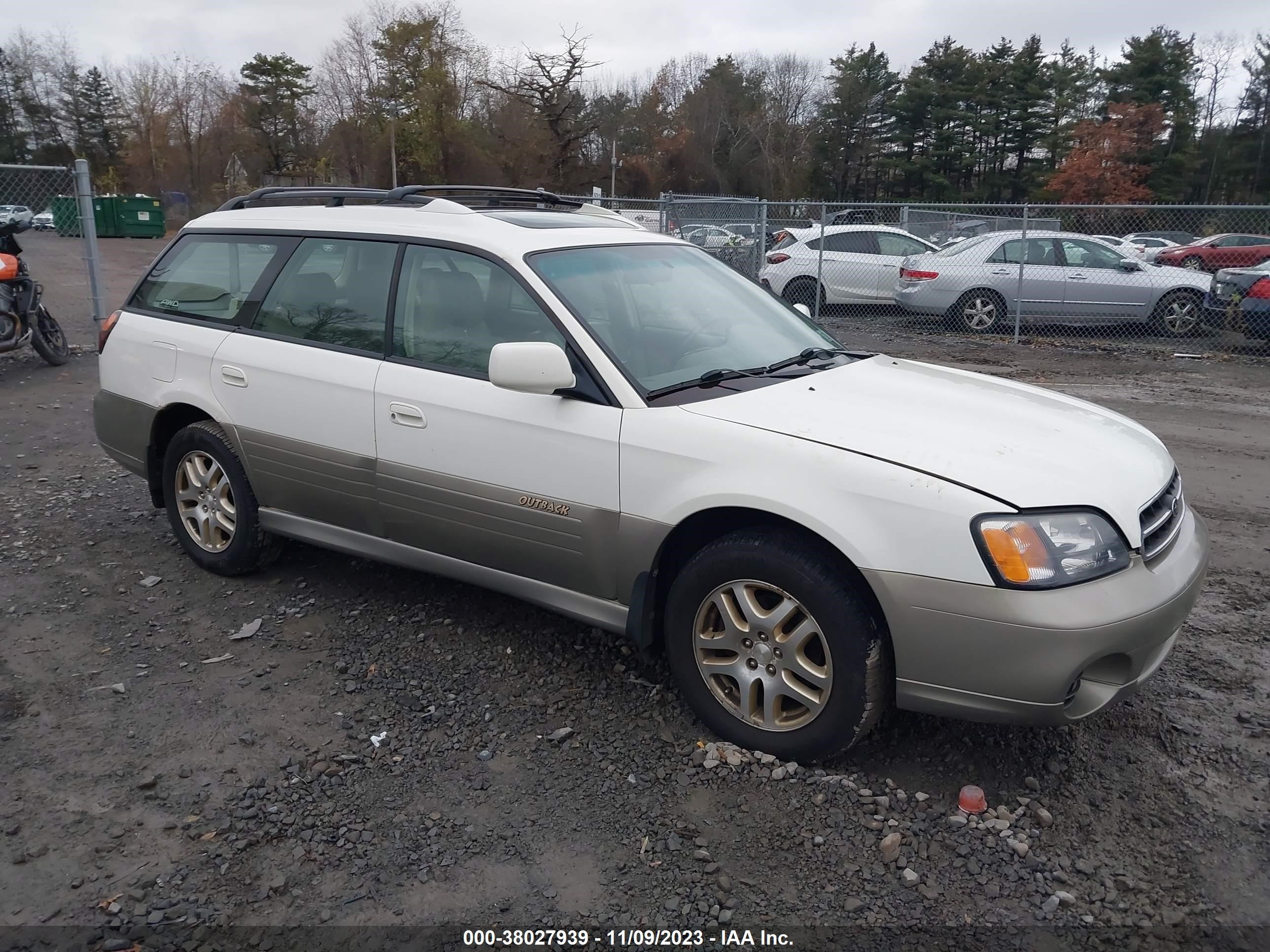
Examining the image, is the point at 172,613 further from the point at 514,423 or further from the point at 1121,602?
the point at 1121,602

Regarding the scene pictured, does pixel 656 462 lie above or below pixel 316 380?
below

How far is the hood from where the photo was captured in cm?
286

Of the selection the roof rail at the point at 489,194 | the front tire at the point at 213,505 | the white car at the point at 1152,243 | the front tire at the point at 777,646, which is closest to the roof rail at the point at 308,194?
Result: the roof rail at the point at 489,194

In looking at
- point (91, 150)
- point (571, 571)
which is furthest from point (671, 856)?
point (91, 150)

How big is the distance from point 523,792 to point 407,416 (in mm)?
1538

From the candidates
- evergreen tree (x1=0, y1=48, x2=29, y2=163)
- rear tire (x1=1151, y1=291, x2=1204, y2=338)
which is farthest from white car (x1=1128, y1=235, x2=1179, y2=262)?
evergreen tree (x1=0, y1=48, x2=29, y2=163)

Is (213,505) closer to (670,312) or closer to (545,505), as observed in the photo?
(545,505)

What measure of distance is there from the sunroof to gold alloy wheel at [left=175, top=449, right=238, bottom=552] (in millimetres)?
1847

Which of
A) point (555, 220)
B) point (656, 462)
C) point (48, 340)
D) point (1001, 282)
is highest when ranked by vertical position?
point (555, 220)

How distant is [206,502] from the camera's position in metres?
4.73

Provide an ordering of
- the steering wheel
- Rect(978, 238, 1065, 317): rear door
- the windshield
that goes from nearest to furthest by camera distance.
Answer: the windshield
the steering wheel
Rect(978, 238, 1065, 317): rear door

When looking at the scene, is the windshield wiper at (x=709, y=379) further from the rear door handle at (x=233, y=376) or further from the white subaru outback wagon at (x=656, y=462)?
the rear door handle at (x=233, y=376)

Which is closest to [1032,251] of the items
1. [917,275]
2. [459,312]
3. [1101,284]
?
[1101,284]

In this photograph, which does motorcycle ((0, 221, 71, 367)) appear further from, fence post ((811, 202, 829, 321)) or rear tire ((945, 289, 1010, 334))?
rear tire ((945, 289, 1010, 334))
